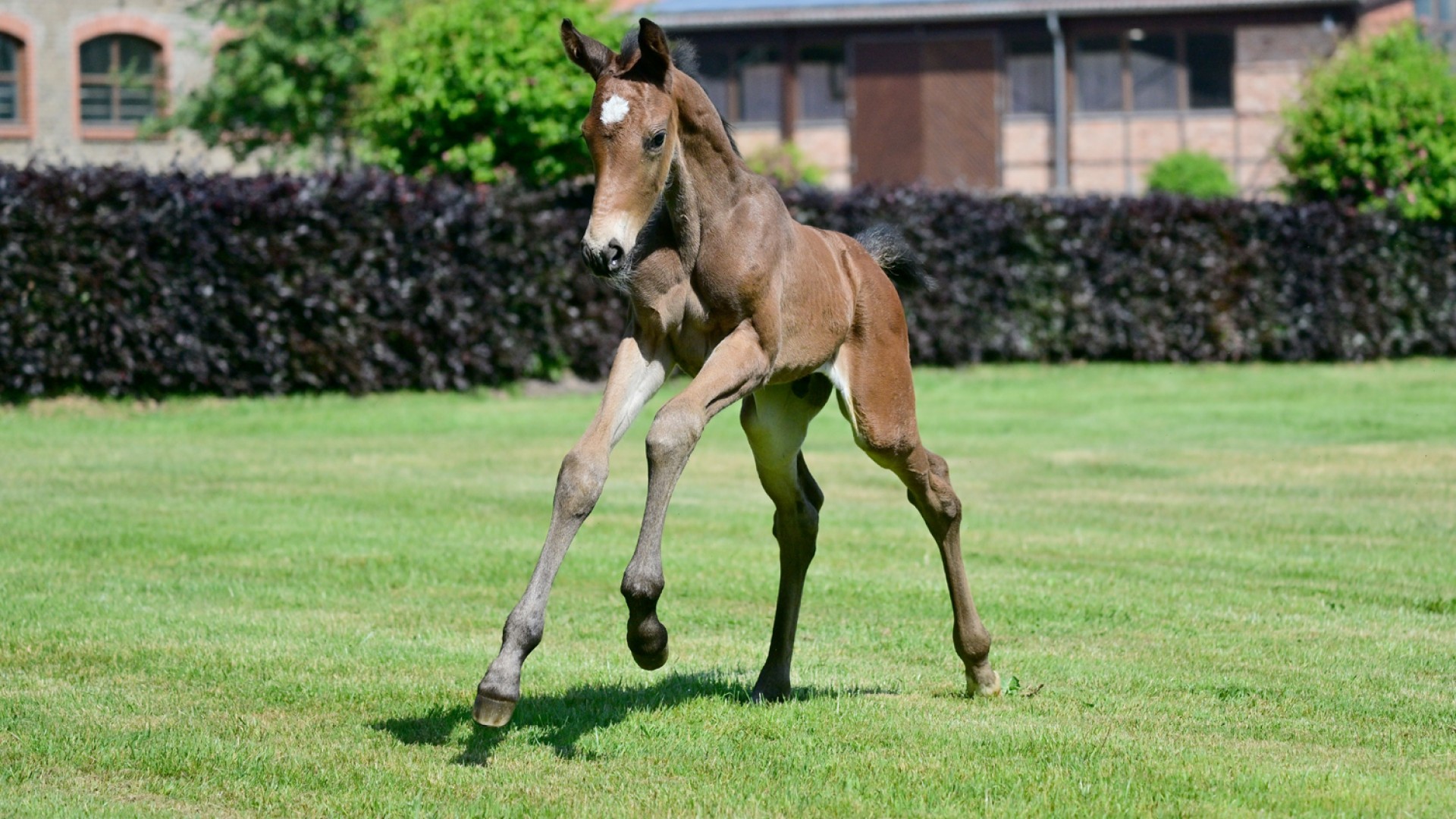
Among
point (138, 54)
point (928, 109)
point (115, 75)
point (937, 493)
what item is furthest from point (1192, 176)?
point (937, 493)

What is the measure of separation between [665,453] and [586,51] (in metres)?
1.31

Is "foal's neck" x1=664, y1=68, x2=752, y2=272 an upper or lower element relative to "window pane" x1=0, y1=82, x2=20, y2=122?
lower

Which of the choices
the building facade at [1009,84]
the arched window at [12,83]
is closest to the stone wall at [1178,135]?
the building facade at [1009,84]

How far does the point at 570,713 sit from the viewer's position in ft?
19.0

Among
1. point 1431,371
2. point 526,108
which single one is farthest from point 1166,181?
point 526,108

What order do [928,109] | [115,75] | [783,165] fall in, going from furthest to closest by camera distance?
1. [115,75]
2. [928,109]
3. [783,165]

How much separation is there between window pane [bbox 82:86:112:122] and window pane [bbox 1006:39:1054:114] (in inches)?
760

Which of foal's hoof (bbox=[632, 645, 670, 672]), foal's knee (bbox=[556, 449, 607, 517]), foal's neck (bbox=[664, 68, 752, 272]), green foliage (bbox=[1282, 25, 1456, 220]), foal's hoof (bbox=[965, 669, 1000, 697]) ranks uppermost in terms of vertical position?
green foliage (bbox=[1282, 25, 1456, 220])

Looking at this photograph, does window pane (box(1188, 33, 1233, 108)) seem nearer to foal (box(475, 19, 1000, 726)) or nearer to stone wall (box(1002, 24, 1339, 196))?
stone wall (box(1002, 24, 1339, 196))

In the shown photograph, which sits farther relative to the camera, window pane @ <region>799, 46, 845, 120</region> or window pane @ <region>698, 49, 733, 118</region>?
window pane @ <region>698, 49, 733, 118</region>

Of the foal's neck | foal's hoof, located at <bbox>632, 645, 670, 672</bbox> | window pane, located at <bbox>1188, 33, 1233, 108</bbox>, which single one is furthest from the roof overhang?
foal's hoof, located at <bbox>632, 645, 670, 672</bbox>

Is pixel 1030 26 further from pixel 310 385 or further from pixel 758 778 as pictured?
pixel 758 778

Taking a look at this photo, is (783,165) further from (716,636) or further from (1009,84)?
(716,636)

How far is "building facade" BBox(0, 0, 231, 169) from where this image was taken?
113 feet
